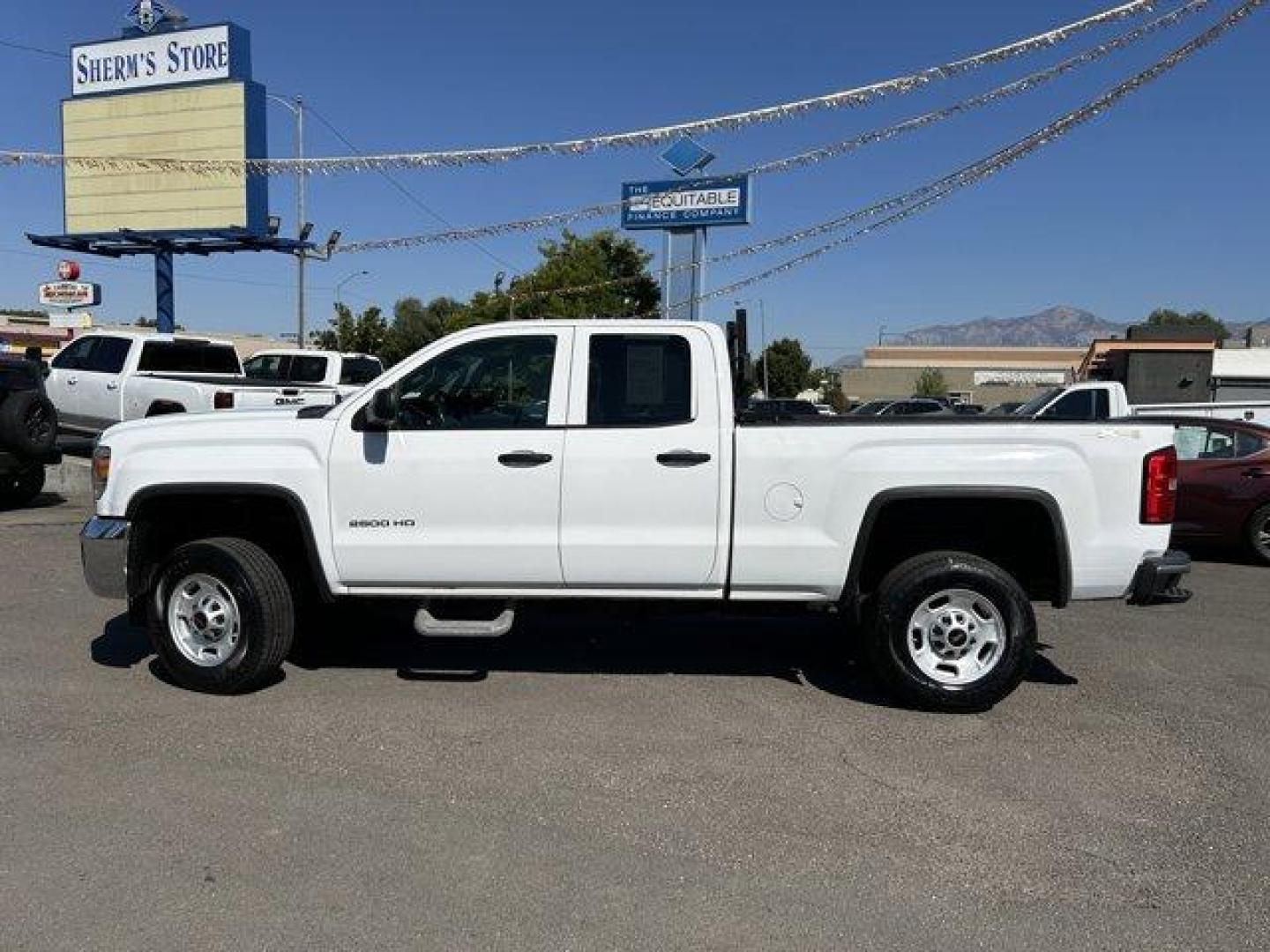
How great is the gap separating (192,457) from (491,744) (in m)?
2.23

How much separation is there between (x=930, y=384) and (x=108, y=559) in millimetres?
85942

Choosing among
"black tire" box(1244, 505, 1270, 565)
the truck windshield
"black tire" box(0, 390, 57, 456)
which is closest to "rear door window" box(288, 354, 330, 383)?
the truck windshield

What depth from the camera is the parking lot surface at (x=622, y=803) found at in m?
3.16

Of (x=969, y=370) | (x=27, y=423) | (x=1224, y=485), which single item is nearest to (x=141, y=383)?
(x=27, y=423)

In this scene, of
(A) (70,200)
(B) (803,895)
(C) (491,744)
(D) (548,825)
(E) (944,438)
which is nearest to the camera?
(B) (803,895)

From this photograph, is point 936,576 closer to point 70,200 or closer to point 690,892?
point 690,892

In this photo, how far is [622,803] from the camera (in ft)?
13.1

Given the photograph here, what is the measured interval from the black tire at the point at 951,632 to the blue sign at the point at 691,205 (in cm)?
1572

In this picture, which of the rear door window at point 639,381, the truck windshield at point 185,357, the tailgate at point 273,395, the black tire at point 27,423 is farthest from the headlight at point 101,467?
the truck windshield at point 185,357

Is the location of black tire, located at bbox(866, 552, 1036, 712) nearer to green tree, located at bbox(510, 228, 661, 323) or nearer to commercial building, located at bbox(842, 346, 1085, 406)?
green tree, located at bbox(510, 228, 661, 323)

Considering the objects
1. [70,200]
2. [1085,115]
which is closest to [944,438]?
[1085,115]

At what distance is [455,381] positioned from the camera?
5.29 meters

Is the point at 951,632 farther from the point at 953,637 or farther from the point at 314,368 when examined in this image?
the point at 314,368

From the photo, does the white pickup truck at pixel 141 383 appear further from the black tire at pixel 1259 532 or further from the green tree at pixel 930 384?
the green tree at pixel 930 384
